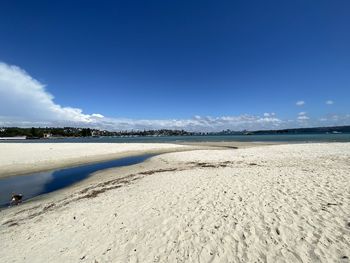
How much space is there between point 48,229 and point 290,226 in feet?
25.9

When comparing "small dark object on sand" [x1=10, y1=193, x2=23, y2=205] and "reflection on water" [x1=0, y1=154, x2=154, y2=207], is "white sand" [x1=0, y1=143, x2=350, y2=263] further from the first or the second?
"reflection on water" [x1=0, y1=154, x2=154, y2=207]

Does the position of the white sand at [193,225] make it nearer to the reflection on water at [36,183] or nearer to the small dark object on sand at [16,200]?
the small dark object on sand at [16,200]

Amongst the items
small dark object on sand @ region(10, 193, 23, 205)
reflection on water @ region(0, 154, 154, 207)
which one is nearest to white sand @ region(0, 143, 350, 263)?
small dark object on sand @ region(10, 193, 23, 205)

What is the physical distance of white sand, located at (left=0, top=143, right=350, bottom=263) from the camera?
5562 millimetres

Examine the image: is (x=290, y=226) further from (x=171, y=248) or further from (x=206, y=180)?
(x=206, y=180)

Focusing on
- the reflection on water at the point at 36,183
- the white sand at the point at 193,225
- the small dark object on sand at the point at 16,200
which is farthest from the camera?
the reflection on water at the point at 36,183

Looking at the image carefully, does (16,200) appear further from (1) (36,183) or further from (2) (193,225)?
(2) (193,225)

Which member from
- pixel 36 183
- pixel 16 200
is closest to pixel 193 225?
pixel 16 200

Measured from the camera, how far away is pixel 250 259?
5.17 metres

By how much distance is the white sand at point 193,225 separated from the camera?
5.56 metres

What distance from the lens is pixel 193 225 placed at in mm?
7074

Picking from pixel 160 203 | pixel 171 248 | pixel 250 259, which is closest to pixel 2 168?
pixel 160 203

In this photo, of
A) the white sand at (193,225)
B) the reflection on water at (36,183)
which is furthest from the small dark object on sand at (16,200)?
the white sand at (193,225)

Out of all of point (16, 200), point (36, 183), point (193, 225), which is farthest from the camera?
point (36, 183)
